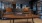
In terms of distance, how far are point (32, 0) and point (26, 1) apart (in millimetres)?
447

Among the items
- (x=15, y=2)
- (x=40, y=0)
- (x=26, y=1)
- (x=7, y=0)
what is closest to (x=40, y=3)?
(x=40, y=0)

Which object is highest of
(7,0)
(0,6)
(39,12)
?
(7,0)

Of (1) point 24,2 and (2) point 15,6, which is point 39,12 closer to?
(1) point 24,2

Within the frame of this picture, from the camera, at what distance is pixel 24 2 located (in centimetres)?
575

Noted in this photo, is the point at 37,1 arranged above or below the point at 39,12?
above

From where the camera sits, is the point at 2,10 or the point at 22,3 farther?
the point at 22,3

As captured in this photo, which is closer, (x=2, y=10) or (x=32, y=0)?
(x=2, y=10)

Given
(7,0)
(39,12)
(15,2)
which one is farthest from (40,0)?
(7,0)

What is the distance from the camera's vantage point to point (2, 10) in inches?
212

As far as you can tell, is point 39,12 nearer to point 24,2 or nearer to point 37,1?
point 37,1

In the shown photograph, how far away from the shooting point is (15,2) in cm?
573

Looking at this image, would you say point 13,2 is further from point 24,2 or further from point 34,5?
point 34,5

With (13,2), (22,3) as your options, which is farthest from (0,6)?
(22,3)

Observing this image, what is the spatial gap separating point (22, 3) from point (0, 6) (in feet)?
4.54
